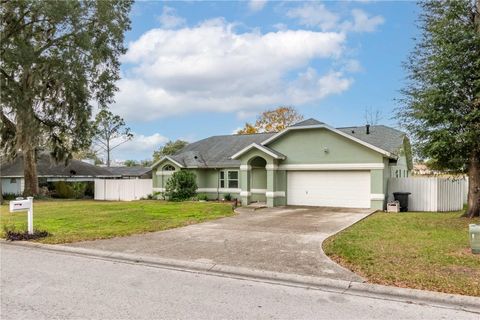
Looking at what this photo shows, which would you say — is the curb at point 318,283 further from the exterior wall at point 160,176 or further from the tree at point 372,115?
the tree at point 372,115

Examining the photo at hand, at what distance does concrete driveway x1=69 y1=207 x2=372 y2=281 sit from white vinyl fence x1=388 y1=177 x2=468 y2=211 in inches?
221

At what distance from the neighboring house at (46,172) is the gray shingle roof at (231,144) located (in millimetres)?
12466

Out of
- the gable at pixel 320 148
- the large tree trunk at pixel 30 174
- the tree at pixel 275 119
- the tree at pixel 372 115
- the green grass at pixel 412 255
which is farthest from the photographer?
the tree at pixel 275 119

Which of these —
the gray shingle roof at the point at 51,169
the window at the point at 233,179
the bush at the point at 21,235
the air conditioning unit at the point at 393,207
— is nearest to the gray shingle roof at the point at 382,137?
the air conditioning unit at the point at 393,207

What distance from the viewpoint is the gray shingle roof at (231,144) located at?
20719mm

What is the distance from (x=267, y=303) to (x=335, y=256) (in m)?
3.08

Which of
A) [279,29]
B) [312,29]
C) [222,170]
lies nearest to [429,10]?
[312,29]

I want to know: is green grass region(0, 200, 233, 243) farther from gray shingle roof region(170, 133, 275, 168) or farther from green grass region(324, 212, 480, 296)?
gray shingle roof region(170, 133, 275, 168)

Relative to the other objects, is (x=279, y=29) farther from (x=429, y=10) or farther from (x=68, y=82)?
(x=68, y=82)

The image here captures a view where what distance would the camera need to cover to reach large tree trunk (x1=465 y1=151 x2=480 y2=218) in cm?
1370

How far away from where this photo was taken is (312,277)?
641 cm

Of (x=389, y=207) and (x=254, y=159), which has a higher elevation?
(x=254, y=159)

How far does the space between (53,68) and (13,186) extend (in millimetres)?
14742

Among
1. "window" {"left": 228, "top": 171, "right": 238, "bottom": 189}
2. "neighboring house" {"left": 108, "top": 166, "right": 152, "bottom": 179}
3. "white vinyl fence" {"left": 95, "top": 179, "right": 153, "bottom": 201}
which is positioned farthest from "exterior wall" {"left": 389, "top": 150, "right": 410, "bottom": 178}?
"neighboring house" {"left": 108, "top": 166, "right": 152, "bottom": 179}
